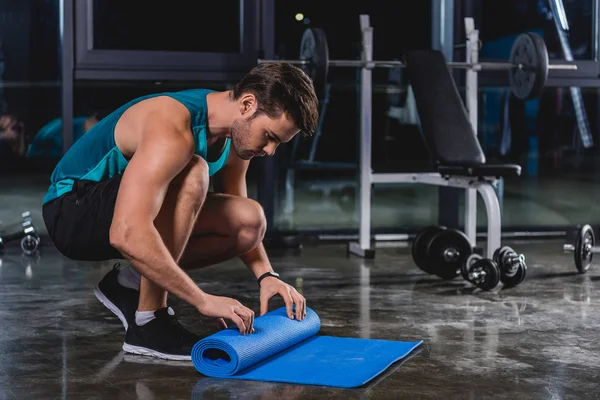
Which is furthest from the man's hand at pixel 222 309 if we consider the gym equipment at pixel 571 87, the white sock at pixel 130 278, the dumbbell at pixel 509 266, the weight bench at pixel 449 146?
the gym equipment at pixel 571 87

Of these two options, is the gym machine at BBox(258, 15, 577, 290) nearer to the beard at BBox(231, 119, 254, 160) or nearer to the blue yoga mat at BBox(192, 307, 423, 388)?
the blue yoga mat at BBox(192, 307, 423, 388)

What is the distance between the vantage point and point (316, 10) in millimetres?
4957

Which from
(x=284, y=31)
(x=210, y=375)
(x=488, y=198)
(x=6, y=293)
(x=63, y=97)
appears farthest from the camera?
(x=284, y=31)

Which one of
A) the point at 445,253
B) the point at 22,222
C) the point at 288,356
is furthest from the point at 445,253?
the point at 22,222

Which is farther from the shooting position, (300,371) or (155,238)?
(300,371)

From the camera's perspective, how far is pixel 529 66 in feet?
13.1

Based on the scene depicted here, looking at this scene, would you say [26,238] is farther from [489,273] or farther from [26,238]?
[489,273]

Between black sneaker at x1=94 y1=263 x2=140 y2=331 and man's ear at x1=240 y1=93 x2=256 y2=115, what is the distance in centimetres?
65

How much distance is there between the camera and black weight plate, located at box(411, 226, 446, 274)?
362cm

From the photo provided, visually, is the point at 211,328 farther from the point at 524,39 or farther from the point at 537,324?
the point at 524,39

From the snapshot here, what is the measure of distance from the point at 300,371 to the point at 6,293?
5.08 feet

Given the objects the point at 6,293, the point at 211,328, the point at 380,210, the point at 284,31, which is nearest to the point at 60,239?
the point at 211,328

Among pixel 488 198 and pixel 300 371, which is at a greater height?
pixel 488 198

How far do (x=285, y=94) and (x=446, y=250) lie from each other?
1.83 metres
